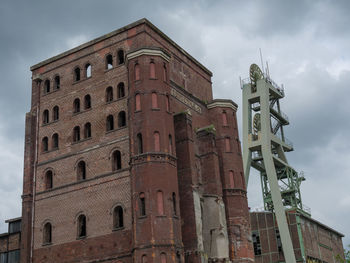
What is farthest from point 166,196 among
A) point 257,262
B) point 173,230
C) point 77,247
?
point 257,262

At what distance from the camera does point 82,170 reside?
41938mm

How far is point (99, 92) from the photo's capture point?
43281mm

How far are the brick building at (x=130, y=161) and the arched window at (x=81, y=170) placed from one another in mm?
82

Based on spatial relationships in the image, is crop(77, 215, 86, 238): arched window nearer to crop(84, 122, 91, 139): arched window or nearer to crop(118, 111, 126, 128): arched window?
crop(84, 122, 91, 139): arched window

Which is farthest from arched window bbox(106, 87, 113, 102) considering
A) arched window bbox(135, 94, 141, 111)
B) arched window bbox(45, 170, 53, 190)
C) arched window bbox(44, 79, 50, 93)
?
arched window bbox(45, 170, 53, 190)

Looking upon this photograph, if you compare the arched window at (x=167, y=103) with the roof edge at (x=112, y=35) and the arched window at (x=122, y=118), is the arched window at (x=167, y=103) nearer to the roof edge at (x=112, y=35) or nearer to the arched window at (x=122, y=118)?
the arched window at (x=122, y=118)

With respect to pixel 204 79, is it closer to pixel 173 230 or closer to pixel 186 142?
pixel 186 142

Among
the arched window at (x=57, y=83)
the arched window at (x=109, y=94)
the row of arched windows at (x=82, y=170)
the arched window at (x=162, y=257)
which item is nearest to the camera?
the arched window at (x=162, y=257)

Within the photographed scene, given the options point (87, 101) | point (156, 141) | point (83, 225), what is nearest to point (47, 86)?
point (87, 101)

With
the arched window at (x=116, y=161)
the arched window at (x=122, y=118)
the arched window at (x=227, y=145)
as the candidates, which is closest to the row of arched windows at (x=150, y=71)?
the arched window at (x=122, y=118)

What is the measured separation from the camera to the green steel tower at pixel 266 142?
62062mm

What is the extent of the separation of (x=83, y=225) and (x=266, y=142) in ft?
93.4

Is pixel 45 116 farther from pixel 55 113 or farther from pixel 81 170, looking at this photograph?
pixel 81 170

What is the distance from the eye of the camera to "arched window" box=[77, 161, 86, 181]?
136ft
